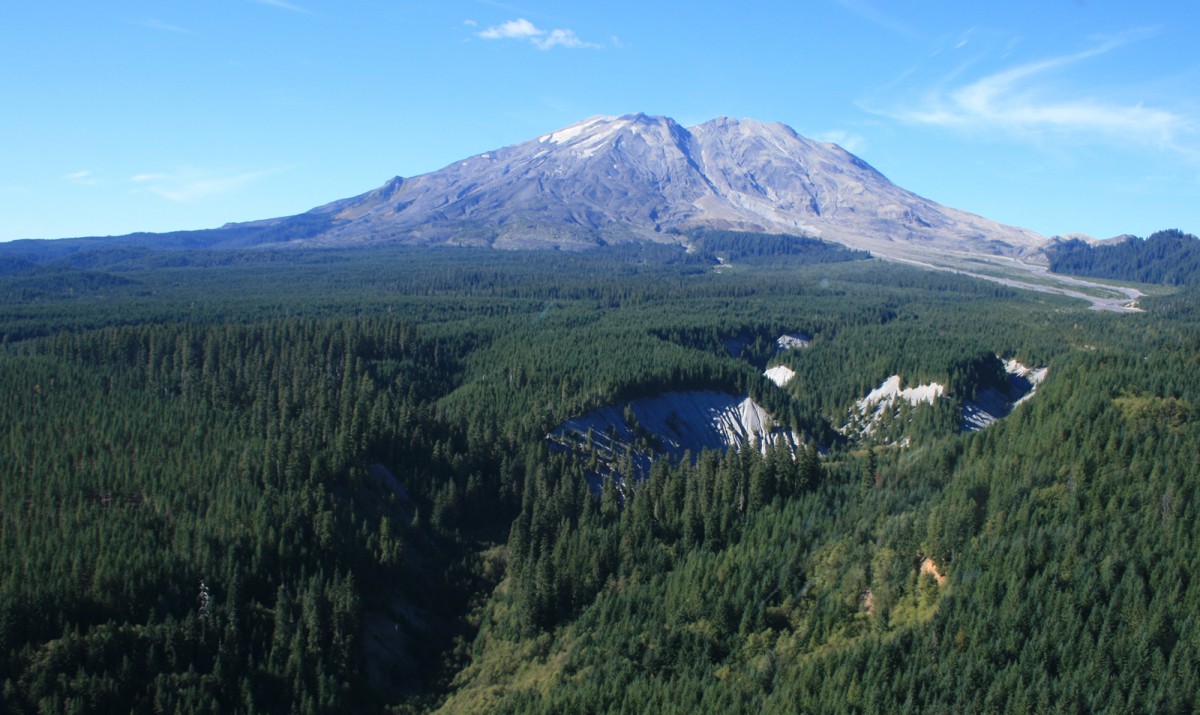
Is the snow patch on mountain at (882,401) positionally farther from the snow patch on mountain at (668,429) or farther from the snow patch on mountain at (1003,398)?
the snow patch on mountain at (668,429)

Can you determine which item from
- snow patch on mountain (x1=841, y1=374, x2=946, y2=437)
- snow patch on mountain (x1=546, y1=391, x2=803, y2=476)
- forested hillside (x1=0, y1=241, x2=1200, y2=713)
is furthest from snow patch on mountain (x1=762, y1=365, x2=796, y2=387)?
forested hillside (x1=0, y1=241, x2=1200, y2=713)

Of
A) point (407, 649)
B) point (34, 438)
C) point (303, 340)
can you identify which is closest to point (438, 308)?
point (303, 340)

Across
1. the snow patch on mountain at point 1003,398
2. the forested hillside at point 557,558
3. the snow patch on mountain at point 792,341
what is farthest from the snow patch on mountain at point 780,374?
the forested hillside at point 557,558

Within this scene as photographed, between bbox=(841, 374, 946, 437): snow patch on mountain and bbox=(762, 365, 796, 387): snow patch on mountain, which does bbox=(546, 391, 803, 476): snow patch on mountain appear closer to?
bbox=(841, 374, 946, 437): snow patch on mountain

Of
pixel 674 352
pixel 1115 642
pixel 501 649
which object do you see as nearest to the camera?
pixel 1115 642

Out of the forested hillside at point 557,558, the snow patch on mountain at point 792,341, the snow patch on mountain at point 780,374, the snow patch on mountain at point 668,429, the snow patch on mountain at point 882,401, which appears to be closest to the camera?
the forested hillside at point 557,558

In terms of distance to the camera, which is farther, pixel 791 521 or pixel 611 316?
pixel 611 316

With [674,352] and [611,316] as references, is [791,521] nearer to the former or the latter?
[674,352]

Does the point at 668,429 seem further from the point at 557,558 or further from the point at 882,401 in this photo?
the point at 557,558

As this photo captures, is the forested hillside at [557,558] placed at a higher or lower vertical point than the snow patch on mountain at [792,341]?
lower
